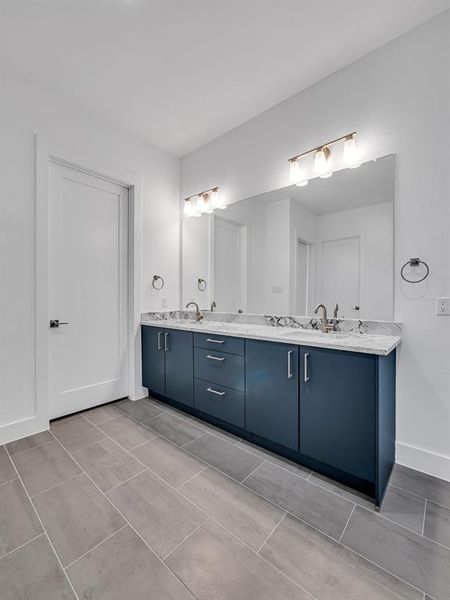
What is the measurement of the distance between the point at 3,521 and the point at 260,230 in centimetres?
257

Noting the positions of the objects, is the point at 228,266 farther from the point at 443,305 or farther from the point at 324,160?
the point at 443,305

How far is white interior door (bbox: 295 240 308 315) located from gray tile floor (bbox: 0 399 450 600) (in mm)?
1144

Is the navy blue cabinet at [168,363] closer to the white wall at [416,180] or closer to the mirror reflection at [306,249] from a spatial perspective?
the mirror reflection at [306,249]

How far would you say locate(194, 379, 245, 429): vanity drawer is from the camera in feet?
6.83

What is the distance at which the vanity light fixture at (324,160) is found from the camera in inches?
79.2

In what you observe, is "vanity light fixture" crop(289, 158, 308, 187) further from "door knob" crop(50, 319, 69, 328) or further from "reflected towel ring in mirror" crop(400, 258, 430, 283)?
"door knob" crop(50, 319, 69, 328)

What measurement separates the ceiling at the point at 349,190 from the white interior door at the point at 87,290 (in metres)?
1.68

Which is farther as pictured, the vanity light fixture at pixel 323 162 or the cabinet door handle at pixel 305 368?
the vanity light fixture at pixel 323 162

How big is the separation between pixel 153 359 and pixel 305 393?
65.1 inches

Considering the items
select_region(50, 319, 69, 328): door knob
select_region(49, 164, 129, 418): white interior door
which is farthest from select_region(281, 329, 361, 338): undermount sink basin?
select_region(50, 319, 69, 328): door knob

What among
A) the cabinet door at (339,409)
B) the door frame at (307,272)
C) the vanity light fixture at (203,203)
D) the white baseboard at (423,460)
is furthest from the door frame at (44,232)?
the white baseboard at (423,460)

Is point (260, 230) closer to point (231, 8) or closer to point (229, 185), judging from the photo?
point (229, 185)

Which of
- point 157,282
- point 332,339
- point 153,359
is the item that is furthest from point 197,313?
point 332,339

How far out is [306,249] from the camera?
7.68 feet
